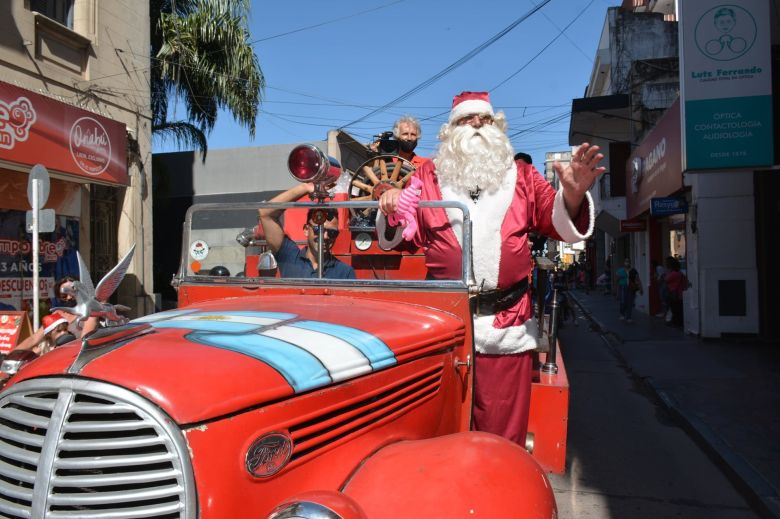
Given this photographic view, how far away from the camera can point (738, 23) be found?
8.02 metres

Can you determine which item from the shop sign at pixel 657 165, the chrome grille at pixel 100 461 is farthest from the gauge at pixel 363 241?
the shop sign at pixel 657 165

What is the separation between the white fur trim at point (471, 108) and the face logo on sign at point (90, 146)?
7.20m

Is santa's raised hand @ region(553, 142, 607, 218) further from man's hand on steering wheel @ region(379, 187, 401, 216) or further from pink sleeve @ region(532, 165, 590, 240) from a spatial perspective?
man's hand on steering wheel @ region(379, 187, 401, 216)

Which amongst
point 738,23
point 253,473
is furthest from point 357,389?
point 738,23

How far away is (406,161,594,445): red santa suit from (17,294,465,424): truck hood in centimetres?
30

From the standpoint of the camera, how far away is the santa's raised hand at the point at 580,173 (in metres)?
2.30

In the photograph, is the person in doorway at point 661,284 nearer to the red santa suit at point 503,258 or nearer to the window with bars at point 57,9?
the red santa suit at point 503,258

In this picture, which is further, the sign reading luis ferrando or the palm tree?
the palm tree

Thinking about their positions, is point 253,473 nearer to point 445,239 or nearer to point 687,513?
point 445,239

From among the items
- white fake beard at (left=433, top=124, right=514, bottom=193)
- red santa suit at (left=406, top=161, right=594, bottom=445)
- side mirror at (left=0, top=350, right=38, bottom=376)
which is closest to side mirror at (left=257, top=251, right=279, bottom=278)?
red santa suit at (left=406, top=161, right=594, bottom=445)

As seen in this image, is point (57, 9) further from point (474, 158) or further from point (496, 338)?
point (496, 338)

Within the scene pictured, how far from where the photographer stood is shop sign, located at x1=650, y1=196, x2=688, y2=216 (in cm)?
1126

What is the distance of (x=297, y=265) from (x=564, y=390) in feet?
4.94

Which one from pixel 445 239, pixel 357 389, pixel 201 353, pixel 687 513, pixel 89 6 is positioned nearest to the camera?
pixel 201 353
